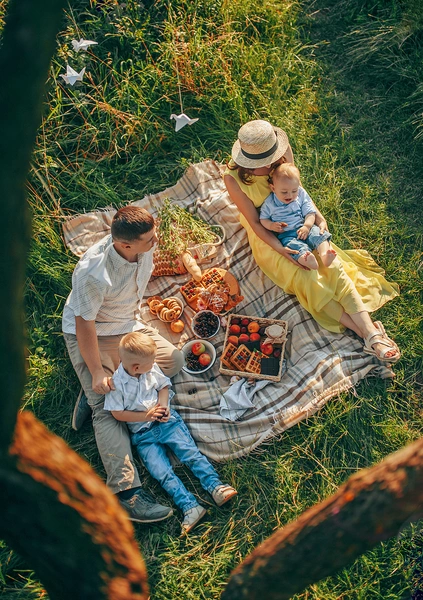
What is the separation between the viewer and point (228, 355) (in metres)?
4.66

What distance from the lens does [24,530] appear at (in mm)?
1853

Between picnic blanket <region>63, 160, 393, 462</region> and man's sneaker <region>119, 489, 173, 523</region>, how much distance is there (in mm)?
521

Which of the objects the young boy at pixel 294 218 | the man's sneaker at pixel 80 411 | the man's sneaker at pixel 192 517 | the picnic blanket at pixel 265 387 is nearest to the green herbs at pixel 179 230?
the picnic blanket at pixel 265 387

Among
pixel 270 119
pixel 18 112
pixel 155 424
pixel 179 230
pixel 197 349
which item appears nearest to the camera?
pixel 18 112

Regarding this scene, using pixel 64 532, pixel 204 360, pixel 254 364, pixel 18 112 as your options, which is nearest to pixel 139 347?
pixel 204 360

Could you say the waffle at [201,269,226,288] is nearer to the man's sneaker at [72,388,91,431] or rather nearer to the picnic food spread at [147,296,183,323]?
the picnic food spread at [147,296,183,323]

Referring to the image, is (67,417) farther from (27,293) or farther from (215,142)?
(215,142)

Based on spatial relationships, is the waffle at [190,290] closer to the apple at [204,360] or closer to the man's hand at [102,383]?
the apple at [204,360]

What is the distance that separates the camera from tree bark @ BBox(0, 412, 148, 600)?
185cm

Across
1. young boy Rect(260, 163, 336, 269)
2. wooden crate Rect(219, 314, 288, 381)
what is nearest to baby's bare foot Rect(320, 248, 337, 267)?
young boy Rect(260, 163, 336, 269)

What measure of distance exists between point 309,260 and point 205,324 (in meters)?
1.01

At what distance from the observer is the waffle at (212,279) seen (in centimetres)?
499

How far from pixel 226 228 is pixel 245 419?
1.84 meters

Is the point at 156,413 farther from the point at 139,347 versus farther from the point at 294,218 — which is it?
the point at 294,218
